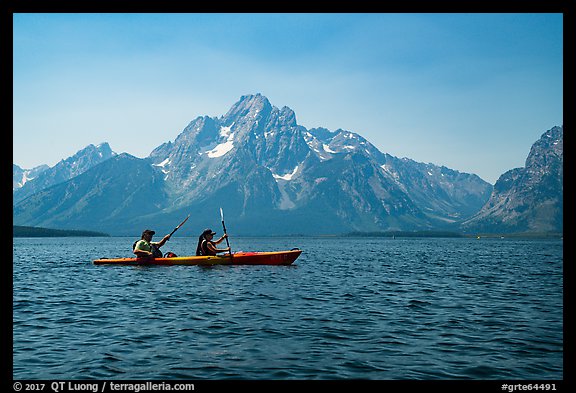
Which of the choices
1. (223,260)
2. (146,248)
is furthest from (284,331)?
(146,248)

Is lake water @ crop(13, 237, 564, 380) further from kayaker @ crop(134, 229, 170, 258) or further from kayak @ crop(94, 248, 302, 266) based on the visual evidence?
kayak @ crop(94, 248, 302, 266)

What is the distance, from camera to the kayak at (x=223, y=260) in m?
52.0

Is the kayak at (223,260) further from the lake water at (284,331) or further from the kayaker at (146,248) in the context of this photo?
the lake water at (284,331)

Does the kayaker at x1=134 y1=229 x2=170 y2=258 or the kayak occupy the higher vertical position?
the kayaker at x1=134 y1=229 x2=170 y2=258

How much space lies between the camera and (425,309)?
27.0 meters

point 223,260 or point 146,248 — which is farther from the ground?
point 146,248

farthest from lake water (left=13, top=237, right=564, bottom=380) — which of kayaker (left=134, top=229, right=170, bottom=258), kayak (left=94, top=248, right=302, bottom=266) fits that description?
kayak (left=94, top=248, right=302, bottom=266)

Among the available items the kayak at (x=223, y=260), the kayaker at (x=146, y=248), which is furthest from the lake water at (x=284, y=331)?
the kayak at (x=223, y=260)

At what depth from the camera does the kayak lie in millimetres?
52000

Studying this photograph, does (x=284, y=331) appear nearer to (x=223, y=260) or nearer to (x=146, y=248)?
(x=223, y=260)

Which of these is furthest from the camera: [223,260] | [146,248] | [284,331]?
[223,260]

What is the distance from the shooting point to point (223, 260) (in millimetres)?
53188
